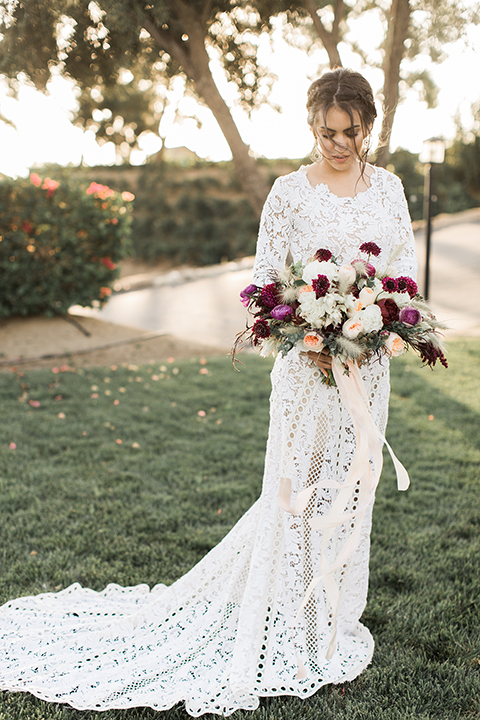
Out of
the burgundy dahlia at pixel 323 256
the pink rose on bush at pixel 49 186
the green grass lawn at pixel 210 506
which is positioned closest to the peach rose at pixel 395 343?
the burgundy dahlia at pixel 323 256

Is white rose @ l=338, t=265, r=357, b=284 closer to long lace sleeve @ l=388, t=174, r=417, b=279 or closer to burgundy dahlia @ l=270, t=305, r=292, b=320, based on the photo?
burgundy dahlia @ l=270, t=305, r=292, b=320

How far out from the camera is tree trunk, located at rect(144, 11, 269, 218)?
7363mm

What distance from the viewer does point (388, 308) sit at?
2.03m

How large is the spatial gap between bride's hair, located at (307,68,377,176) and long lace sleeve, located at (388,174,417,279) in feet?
0.89

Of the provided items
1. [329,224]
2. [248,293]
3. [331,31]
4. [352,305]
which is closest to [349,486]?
[352,305]

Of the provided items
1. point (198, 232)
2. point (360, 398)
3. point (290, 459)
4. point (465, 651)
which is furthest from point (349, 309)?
point (198, 232)

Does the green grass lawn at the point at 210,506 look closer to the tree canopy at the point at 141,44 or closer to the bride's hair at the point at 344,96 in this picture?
the bride's hair at the point at 344,96

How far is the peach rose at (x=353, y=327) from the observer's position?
1.97 meters

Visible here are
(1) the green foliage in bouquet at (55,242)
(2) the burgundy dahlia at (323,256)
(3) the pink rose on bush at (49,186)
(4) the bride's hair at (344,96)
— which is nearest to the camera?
(2) the burgundy dahlia at (323,256)

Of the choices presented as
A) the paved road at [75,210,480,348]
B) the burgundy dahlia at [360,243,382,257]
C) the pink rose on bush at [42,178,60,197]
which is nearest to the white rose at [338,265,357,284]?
the burgundy dahlia at [360,243,382,257]

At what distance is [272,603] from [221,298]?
10.4 metres

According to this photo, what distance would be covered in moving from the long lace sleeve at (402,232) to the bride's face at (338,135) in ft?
0.76

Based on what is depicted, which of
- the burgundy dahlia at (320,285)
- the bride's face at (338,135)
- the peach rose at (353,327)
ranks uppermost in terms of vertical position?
the bride's face at (338,135)

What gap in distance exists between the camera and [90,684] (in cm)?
241
